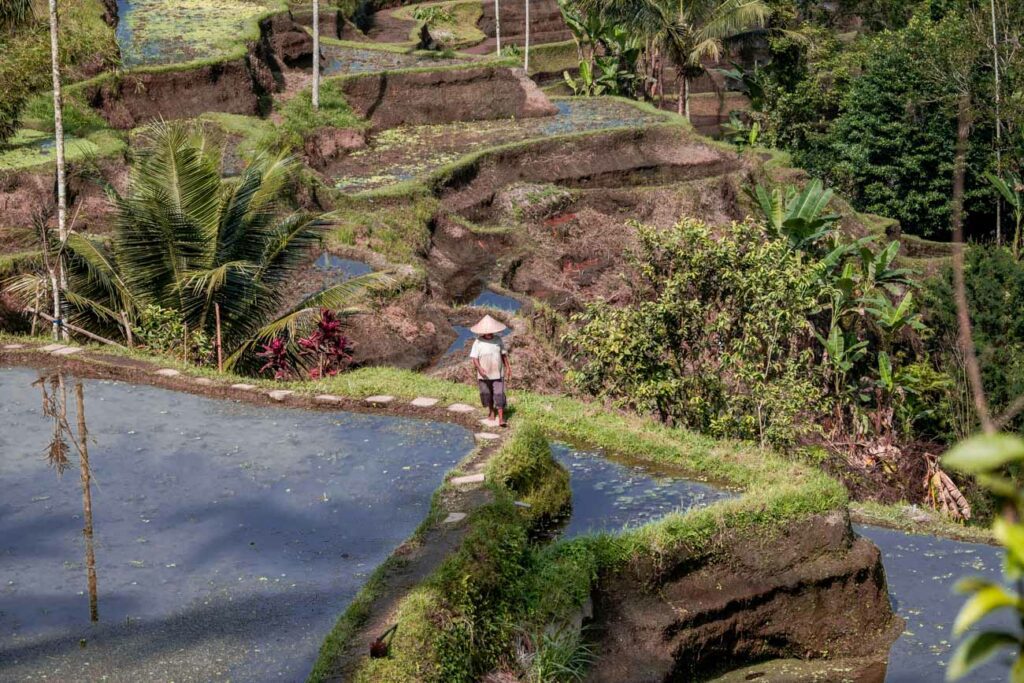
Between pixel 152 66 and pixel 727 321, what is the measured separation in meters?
21.1

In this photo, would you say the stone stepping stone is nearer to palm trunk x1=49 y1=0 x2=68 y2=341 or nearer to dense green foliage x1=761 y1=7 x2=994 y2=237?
palm trunk x1=49 y1=0 x2=68 y2=341

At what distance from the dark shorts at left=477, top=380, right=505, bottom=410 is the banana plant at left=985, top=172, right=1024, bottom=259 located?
19.3m

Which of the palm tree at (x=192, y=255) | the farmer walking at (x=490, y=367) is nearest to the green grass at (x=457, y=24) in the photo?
the palm tree at (x=192, y=255)

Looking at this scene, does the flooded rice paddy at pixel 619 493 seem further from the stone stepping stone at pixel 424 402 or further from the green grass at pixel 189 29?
the green grass at pixel 189 29

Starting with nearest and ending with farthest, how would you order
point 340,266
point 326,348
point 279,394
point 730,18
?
1. point 279,394
2. point 326,348
3. point 340,266
4. point 730,18

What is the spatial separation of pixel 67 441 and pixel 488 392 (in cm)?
397

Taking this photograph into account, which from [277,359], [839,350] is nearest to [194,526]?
[277,359]

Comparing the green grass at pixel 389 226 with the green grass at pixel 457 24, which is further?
the green grass at pixel 457 24

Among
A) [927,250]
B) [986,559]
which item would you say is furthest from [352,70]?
[986,559]

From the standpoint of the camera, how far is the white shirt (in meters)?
12.0

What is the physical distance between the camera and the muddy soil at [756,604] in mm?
9781

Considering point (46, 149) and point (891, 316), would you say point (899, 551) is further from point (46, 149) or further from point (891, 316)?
point (46, 149)

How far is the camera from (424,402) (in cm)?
1322

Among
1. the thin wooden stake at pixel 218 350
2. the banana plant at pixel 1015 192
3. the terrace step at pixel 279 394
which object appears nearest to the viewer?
the terrace step at pixel 279 394
